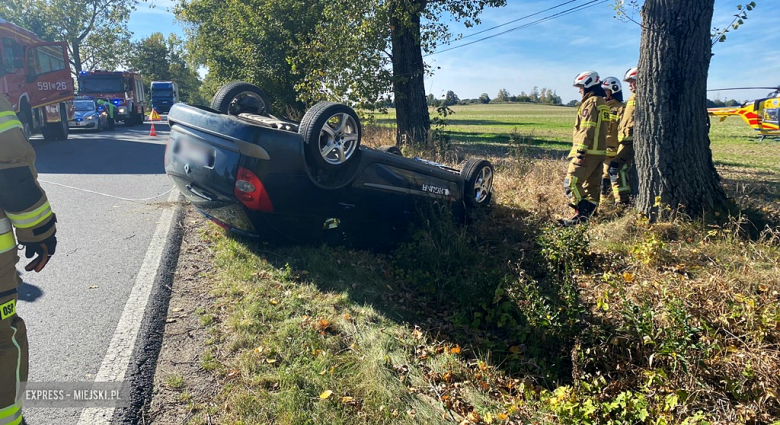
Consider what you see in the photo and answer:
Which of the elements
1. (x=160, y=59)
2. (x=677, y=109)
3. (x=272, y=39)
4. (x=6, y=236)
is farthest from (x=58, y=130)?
(x=160, y=59)

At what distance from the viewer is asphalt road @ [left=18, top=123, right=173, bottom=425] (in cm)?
338

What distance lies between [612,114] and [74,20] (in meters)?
48.8

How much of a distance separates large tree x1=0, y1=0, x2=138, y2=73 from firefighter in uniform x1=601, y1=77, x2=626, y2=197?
43.9 metres

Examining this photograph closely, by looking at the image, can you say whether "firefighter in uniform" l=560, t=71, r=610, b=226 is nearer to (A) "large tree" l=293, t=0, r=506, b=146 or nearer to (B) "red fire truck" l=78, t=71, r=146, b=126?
(A) "large tree" l=293, t=0, r=506, b=146

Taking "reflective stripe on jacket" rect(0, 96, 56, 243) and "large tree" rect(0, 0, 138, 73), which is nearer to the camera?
"reflective stripe on jacket" rect(0, 96, 56, 243)

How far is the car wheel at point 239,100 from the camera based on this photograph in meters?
5.65

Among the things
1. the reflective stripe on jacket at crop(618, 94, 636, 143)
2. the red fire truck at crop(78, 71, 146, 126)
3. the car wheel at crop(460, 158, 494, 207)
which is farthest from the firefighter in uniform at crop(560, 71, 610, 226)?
the red fire truck at crop(78, 71, 146, 126)

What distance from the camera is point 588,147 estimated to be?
601 cm

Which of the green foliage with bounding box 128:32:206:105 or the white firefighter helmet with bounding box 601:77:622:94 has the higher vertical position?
the green foliage with bounding box 128:32:206:105

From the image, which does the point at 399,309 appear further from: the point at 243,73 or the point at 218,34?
the point at 218,34

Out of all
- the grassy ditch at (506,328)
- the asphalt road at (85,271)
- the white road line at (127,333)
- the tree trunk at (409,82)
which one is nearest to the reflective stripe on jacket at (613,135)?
the grassy ditch at (506,328)

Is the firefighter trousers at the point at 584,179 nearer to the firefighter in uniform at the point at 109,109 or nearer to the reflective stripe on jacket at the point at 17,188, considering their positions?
the reflective stripe on jacket at the point at 17,188

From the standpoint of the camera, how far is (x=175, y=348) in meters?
3.59

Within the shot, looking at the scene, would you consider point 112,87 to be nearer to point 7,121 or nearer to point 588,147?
point 588,147
